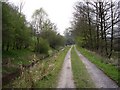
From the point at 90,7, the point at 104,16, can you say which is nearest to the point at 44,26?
the point at 90,7

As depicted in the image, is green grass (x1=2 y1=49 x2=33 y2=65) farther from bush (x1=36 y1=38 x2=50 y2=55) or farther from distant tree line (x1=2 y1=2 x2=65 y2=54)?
bush (x1=36 y1=38 x2=50 y2=55)

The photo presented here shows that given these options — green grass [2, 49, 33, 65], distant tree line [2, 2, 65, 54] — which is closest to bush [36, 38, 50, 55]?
distant tree line [2, 2, 65, 54]

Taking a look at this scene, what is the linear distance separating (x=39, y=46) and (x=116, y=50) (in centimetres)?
1973

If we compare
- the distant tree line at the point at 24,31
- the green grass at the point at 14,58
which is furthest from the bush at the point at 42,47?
the green grass at the point at 14,58

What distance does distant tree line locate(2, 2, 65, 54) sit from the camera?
119ft

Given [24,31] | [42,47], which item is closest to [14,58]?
[24,31]

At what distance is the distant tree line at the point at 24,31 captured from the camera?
36188 mm

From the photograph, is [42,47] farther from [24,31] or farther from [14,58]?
[14,58]

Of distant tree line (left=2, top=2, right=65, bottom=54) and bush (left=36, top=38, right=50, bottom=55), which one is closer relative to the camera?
distant tree line (left=2, top=2, right=65, bottom=54)

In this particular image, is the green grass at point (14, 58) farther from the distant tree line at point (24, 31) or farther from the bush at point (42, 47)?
the bush at point (42, 47)

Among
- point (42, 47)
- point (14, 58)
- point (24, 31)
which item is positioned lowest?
point (14, 58)

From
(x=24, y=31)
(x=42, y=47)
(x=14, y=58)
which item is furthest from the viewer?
(x=42, y=47)

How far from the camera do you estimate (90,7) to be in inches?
1747

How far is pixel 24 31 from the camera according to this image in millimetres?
53594
